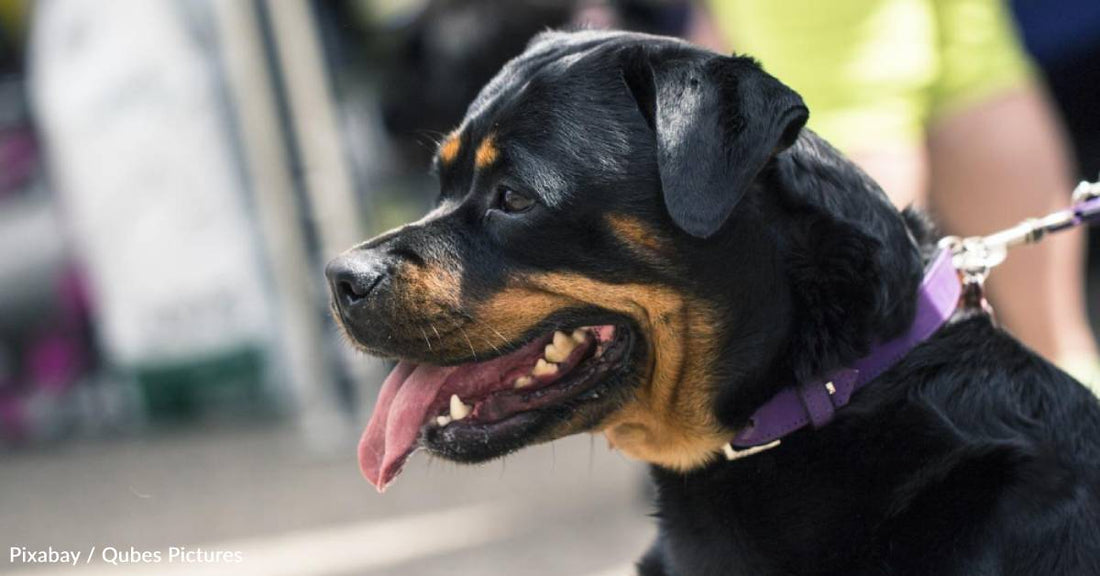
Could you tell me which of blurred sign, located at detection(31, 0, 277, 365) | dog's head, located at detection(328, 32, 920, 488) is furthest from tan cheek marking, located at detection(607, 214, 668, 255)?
blurred sign, located at detection(31, 0, 277, 365)

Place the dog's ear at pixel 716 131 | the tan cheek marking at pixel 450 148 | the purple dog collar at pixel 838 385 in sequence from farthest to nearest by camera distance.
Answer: the tan cheek marking at pixel 450 148, the purple dog collar at pixel 838 385, the dog's ear at pixel 716 131

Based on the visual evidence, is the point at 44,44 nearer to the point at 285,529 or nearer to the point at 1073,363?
the point at 285,529

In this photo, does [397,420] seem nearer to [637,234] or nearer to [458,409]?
[458,409]

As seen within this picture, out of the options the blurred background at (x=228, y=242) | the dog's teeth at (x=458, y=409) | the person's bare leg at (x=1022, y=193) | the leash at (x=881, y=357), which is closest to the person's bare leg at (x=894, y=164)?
the person's bare leg at (x=1022, y=193)

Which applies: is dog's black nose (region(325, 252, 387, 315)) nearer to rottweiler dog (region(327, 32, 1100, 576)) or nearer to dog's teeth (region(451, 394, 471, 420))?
rottweiler dog (region(327, 32, 1100, 576))

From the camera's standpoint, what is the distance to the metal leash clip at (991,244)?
103 inches

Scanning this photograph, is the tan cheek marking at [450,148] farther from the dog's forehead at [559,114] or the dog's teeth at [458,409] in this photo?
the dog's teeth at [458,409]

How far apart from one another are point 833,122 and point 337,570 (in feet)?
7.64

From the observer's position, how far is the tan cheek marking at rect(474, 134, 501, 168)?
2.62 metres

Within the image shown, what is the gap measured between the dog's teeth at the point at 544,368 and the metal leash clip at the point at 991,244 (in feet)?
2.49

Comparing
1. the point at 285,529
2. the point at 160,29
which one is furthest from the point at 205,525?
the point at 160,29

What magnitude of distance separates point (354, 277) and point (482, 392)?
1.14 ft

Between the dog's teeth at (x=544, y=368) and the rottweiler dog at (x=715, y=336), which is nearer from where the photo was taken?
the rottweiler dog at (x=715, y=336)

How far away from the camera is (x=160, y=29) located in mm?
6500
